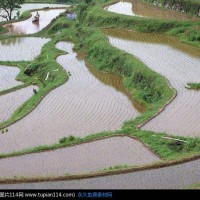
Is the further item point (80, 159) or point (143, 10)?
point (143, 10)

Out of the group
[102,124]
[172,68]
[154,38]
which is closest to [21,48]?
[154,38]

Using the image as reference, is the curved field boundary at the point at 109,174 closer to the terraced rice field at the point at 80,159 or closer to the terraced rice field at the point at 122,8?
the terraced rice field at the point at 80,159

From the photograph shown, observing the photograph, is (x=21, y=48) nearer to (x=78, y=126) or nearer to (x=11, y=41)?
(x=11, y=41)

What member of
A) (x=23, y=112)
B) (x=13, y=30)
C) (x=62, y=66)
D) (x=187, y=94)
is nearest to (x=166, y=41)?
(x=62, y=66)

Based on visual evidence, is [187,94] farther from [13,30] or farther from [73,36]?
[13,30]

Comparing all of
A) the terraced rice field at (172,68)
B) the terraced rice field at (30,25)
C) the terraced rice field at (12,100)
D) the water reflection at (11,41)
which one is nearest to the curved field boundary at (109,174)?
the terraced rice field at (172,68)

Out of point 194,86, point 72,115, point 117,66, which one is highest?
point 194,86
